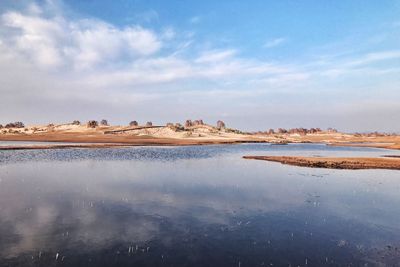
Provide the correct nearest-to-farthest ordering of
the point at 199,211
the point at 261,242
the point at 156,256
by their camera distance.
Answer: the point at 156,256 < the point at 261,242 < the point at 199,211

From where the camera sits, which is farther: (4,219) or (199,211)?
(199,211)

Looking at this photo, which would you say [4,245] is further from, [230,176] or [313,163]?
[313,163]

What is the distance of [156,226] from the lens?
16.9m

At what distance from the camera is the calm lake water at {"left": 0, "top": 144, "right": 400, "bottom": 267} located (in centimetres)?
1320

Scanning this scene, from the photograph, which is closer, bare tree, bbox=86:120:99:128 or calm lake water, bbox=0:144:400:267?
calm lake water, bbox=0:144:400:267

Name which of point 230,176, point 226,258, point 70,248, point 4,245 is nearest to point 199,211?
point 226,258

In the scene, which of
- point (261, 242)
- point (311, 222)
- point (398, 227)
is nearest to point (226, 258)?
point (261, 242)

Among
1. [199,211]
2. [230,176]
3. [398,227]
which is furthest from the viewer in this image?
[230,176]

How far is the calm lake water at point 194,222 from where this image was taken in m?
13.2

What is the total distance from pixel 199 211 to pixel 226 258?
7301mm

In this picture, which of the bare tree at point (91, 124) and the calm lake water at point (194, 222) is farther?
the bare tree at point (91, 124)

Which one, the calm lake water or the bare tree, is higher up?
the bare tree

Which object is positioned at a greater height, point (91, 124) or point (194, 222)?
point (91, 124)

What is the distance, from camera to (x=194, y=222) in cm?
1792
